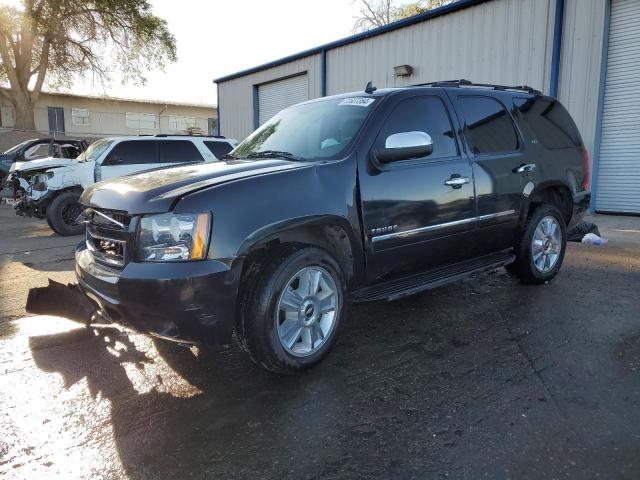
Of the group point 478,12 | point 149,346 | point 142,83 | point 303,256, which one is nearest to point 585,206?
point 303,256

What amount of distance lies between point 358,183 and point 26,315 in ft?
10.9

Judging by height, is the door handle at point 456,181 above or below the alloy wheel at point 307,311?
above

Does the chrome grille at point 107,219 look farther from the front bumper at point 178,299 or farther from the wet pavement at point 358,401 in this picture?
the wet pavement at point 358,401

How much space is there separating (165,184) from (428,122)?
7.19ft

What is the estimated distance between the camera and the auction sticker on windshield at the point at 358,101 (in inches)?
154

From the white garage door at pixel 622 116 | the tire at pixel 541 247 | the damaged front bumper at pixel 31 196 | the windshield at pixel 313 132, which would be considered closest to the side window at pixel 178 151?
the damaged front bumper at pixel 31 196

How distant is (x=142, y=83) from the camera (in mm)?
30266

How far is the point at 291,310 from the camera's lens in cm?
320

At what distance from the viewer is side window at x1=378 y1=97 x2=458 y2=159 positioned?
12.9ft

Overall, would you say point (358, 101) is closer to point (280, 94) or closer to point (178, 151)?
point (178, 151)

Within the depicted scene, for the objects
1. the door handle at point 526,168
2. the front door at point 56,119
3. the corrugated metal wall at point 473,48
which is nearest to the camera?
the door handle at point 526,168

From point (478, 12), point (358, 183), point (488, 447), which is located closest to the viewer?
point (488, 447)

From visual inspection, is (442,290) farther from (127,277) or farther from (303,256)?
(127,277)

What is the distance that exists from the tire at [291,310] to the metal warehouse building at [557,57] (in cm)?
871
